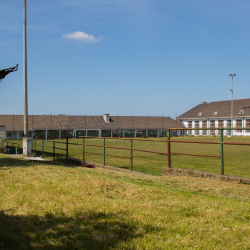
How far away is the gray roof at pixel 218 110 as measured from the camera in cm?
6741

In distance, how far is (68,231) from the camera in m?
3.84

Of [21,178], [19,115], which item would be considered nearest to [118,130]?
[19,115]

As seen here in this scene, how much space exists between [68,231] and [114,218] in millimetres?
790

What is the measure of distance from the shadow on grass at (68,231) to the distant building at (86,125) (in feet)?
166

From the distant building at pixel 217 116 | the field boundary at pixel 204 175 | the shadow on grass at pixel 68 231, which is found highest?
the distant building at pixel 217 116

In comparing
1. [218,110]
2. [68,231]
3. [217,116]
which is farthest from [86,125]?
[68,231]

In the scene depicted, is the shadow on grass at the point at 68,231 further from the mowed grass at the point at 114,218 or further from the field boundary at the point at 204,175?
the field boundary at the point at 204,175

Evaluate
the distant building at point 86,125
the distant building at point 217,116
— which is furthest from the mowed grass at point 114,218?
the distant building at point 217,116

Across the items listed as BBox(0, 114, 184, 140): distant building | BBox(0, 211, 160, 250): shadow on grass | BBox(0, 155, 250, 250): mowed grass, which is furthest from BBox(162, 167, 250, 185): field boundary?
BBox(0, 114, 184, 140): distant building

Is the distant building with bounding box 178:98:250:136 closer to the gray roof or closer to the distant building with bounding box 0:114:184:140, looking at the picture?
the gray roof

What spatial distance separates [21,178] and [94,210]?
360 cm

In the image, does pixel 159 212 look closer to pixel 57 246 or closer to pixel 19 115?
pixel 57 246

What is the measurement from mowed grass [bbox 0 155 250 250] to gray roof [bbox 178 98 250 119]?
65.9 meters

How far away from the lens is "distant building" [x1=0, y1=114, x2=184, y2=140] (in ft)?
196
